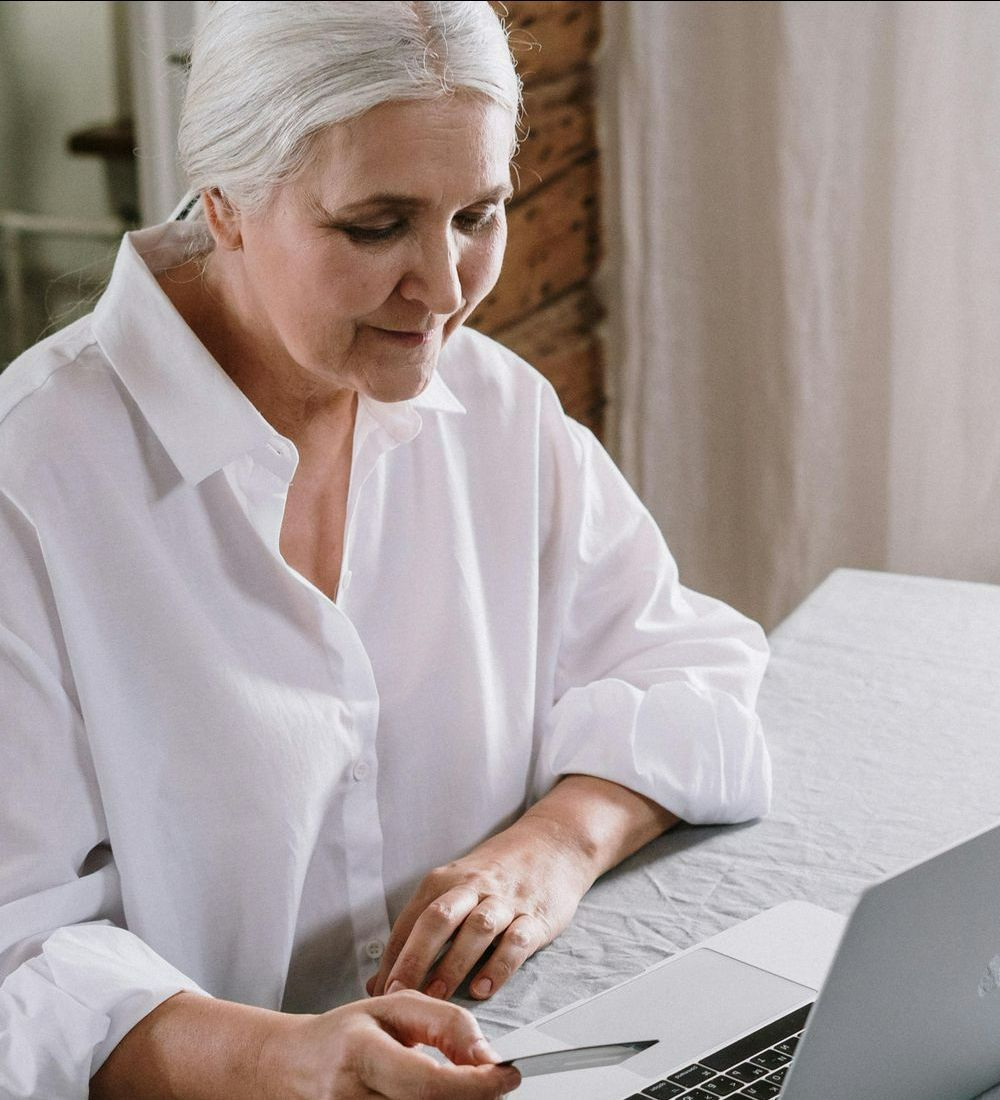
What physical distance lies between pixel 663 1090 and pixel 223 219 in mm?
682

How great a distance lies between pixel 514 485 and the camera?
4.54ft

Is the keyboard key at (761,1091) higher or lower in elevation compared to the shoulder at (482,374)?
lower

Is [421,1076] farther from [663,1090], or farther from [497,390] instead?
[497,390]

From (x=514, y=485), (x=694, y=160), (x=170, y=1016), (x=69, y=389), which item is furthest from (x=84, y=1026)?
(x=694, y=160)

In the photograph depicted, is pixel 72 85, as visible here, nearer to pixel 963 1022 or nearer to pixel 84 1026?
pixel 84 1026

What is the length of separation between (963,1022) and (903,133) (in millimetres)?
1790

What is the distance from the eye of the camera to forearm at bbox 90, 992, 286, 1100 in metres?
0.92

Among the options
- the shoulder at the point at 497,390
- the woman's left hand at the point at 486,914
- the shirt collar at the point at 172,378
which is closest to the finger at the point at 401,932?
the woman's left hand at the point at 486,914

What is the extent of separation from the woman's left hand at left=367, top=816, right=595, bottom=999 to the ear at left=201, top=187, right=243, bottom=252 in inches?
19.4

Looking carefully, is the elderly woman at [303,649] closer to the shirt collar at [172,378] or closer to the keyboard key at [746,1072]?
the shirt collar at [172,378]

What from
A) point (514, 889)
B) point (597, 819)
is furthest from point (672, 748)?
point (514, 889)

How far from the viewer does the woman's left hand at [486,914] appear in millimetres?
1052

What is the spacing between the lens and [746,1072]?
908 millimetres

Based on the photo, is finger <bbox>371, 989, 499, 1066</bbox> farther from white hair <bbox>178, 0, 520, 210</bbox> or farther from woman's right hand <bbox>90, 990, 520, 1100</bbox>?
white hair <bbox>178, 0, 520, 210</bbox>
